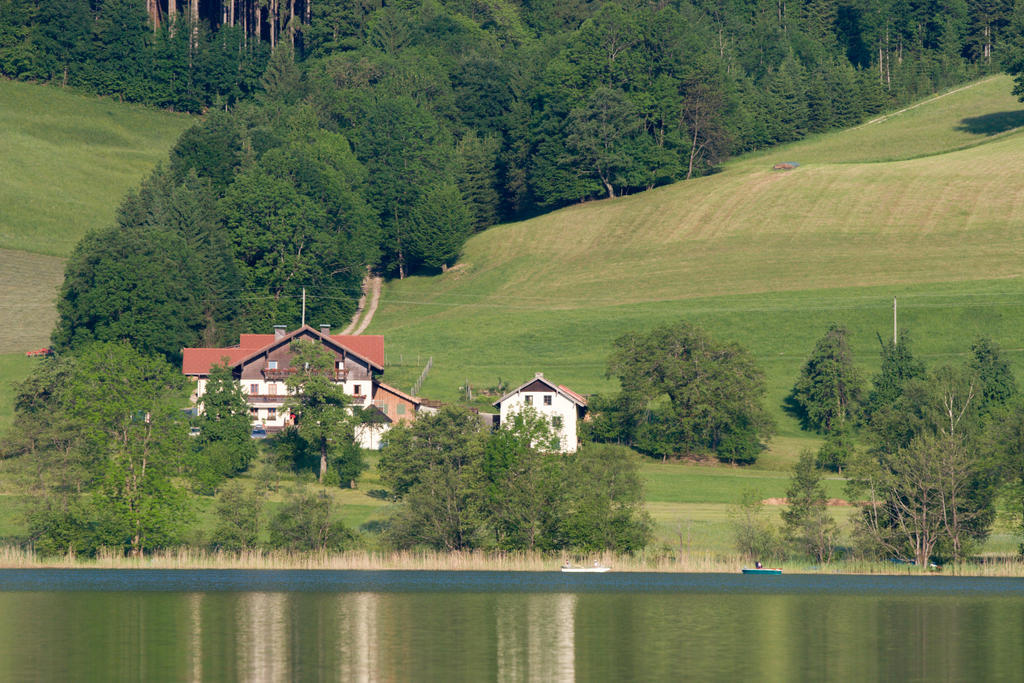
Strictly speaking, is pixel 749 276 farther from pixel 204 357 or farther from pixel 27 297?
pixel 27 297

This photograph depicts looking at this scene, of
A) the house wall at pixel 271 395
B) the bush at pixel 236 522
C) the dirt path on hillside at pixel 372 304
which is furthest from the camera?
the dirt path on hillside at pixel 372 304

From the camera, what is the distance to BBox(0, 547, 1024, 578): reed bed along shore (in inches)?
2798

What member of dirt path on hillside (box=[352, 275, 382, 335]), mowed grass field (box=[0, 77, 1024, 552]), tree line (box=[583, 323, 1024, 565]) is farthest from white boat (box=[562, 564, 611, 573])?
dirt path on hillside (box=[352, 275, 382, 335])

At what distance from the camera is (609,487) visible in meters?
75.5

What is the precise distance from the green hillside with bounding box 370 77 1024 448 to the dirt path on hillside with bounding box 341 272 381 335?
1.68 metres

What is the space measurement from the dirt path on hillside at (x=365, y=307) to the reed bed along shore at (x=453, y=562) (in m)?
87.6

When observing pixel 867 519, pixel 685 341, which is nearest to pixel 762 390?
pixel 685 341

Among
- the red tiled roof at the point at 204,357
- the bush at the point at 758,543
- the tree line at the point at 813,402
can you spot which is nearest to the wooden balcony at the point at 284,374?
the red tiled roof at the point at 204,357

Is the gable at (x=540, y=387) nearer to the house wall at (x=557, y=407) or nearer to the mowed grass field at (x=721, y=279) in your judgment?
the house wall at (x=557, y=407)

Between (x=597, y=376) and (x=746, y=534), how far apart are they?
62.7 meters

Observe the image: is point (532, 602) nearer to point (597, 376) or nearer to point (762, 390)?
point (762, 390)

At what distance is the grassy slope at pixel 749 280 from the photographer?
450 ft

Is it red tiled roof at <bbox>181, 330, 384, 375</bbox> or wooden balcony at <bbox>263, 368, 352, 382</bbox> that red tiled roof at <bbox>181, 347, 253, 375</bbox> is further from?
wooden balcony at <bbox>263, 368, 352, 382</bbox>

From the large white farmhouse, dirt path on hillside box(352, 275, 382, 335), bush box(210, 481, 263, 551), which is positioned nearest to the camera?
bush box(210, 481, 263, 551)
